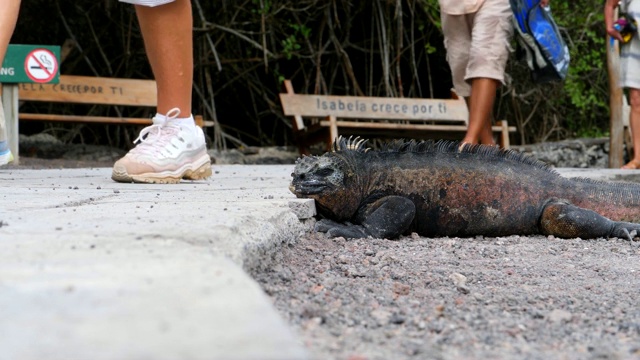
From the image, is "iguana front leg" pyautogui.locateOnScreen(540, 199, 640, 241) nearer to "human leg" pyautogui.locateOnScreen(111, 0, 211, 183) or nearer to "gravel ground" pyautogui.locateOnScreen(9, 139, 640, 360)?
"gravel ground" pyautogui.locateOnScreen(9, 139, 640, 360)

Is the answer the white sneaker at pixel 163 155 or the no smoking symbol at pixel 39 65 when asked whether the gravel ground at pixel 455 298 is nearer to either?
the white sneaker at pixel 163 155

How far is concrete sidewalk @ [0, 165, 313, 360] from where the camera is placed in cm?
111

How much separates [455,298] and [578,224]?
1.65m

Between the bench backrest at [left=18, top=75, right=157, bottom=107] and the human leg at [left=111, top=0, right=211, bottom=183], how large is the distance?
17.3 feet

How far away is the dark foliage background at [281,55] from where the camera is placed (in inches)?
411

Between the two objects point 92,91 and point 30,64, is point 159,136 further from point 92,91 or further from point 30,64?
point 92,91

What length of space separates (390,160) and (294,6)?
7370mm

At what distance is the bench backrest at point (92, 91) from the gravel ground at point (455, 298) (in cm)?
636

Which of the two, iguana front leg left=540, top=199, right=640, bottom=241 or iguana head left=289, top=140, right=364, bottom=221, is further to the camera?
iguana front leg left=540, top=199, right=640, bottom=241

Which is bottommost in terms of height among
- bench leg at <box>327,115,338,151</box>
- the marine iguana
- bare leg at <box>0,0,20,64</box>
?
the marine iguana

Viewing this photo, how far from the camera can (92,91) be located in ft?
29.8

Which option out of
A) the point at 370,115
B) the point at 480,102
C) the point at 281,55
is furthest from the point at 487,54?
the point at 281,55

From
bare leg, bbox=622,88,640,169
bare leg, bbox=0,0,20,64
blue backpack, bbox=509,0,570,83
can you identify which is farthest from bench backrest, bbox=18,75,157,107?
bare leg, bbox=0,0,20,64

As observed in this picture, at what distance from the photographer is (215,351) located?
1.07m
